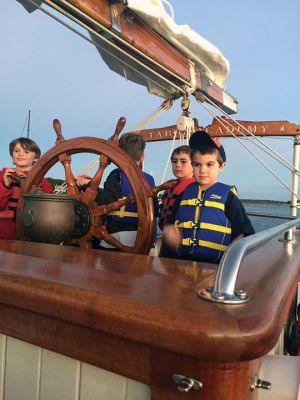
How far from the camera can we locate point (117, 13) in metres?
2.89

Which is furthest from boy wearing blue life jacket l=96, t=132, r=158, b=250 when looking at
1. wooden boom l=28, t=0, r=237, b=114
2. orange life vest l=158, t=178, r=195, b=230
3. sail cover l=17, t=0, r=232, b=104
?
sail cover l=17, t=0, r=232, b=104

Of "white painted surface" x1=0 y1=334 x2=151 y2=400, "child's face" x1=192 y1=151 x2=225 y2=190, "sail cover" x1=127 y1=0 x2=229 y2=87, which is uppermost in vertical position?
"sail cover" x1=127 y1=0 x2=229 y2=87

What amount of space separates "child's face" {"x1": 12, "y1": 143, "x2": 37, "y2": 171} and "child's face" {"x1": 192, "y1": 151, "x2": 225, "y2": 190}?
1227 millimetres

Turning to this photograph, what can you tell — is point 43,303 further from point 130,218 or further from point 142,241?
point 130,218

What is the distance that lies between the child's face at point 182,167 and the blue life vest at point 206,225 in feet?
A: 2.42

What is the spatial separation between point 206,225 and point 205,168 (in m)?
0.31

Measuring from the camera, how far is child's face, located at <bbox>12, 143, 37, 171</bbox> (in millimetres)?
2652

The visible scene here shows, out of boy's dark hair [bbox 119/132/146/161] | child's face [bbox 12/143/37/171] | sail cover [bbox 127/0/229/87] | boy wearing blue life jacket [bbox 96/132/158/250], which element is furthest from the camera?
sail cover [bbox 127/0/229/87]

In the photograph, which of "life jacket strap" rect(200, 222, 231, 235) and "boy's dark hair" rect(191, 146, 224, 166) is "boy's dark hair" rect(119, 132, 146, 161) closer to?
"boy's dark hair" rect(191, 146, 224, 166)

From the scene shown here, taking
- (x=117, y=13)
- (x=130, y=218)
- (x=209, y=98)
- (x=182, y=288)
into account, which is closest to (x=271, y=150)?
(x=209, y=98)

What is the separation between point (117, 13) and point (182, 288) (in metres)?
2.54

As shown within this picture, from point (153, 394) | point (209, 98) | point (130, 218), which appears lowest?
point (153, 394)

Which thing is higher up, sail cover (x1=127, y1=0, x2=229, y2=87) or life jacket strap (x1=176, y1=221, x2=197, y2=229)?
sail cover (x1=127, y1=0, x2=229, y2=87)

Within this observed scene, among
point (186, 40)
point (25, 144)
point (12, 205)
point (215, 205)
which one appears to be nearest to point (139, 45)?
point (186, 40)
